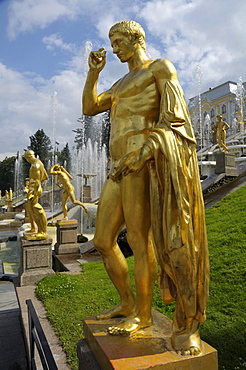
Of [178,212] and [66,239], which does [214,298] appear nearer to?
[178,212]

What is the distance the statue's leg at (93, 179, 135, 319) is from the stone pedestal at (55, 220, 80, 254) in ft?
23.0

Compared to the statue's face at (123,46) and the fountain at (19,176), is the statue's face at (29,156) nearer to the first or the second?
the statue's face at (123,46)

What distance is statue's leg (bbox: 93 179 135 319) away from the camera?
216 cm

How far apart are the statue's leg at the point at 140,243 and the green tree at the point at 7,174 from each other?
50453 millimetres

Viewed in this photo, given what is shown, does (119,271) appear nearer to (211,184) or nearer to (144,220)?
(144,220)

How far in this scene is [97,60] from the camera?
233cm

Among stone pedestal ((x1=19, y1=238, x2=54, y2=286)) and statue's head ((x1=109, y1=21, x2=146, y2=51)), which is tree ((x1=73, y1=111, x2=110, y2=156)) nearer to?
stone pedestal ((x1=19, y1=238, x2=54, y2=286))

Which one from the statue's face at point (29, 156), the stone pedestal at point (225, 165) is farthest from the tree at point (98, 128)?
the statue's face at point (29, 156)

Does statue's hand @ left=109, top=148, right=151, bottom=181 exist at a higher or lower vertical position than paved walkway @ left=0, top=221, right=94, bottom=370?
higher

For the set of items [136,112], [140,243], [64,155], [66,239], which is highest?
[64,155]

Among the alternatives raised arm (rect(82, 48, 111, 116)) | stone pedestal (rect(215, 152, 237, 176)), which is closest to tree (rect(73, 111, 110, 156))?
stone pedestal (rect(215, 152, 237, 176))

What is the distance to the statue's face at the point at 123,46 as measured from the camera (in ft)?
7.18

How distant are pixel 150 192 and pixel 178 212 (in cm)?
27

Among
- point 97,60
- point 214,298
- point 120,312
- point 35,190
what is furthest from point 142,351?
point 35,190
